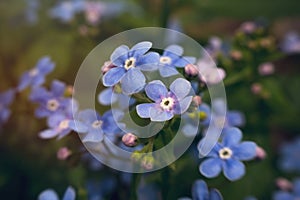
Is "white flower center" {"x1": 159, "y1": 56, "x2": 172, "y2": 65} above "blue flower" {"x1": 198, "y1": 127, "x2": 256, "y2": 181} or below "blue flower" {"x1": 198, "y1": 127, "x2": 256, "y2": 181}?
above

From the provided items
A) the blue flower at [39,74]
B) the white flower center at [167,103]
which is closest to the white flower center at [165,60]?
the white flower center at [167,103]

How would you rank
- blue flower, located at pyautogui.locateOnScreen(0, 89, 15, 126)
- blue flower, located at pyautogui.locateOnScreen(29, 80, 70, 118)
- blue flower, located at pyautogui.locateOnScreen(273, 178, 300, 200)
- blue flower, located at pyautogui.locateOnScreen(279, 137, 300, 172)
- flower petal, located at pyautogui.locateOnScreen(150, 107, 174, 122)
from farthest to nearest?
blue flower, located at pyautogui.locateOnScreen(279, 137, 300, 172) < blue flower, located at pyautogui.locateOnScreen(273, 178, 300, 200) < blue flower, located at pyautogui.locateOnScreen(0, 89, 15, 126) < blue flower, located at pyautogui.locateOnScreen(29, 80, 70, 118) < flower petal, located at pyautogui.locateOnScreen(150, 107, 174, 122)

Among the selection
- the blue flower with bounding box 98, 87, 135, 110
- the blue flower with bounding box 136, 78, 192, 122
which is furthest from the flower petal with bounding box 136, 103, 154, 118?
the blue flower with bounding box 98, 87, 135, 110

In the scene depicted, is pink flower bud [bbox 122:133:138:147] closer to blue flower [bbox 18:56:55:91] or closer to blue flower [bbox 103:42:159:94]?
blue flower [bbox 103:42:159:94]

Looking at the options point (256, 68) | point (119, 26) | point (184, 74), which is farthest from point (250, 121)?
point (184, 74)

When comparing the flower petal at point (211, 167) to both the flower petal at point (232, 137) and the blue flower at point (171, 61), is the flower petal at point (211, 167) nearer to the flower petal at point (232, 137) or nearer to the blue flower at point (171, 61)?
the flower petal at point (232, 137)

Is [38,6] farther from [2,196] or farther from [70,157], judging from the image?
[70,157]
